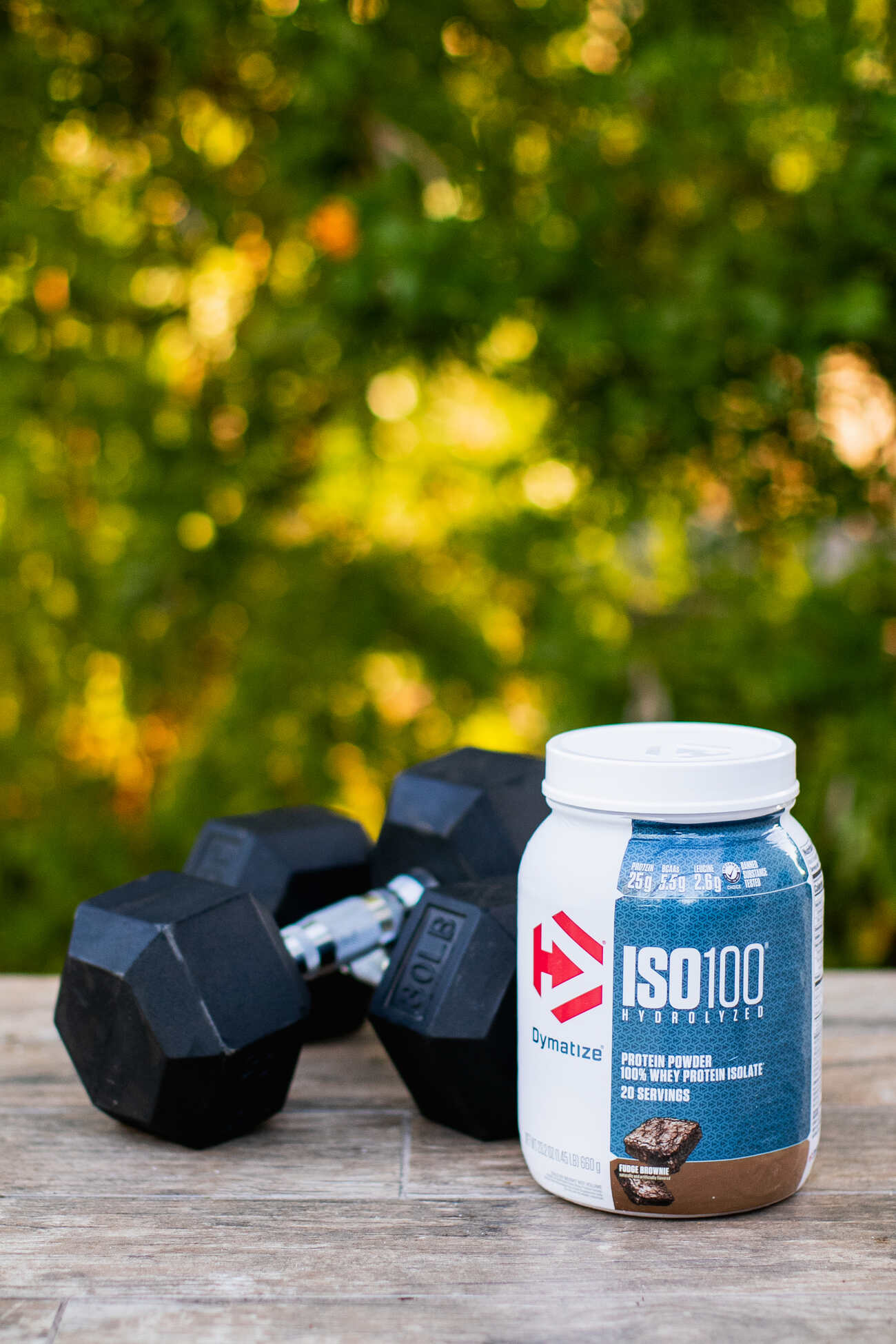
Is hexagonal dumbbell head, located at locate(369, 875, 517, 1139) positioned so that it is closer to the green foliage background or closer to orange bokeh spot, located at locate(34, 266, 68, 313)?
the green foliage background

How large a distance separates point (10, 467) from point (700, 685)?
39.4 inches

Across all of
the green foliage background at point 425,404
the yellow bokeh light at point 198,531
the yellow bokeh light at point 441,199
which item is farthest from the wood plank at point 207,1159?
the yellow bokeh light at point 198,531

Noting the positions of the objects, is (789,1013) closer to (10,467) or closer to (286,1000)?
(286,1000)

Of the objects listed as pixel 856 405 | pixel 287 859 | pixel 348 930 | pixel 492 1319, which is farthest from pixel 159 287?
pixel 492 1319

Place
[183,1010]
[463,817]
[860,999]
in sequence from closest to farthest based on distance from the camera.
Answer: [183,1010] → [463,817] → [860,999]

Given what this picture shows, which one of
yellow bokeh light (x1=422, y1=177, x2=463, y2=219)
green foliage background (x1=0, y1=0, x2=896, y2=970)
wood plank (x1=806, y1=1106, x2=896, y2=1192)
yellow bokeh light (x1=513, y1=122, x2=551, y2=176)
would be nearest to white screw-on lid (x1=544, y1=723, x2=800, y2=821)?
wood plank (x1=806, y1=1106, x2=896, y2=1192)

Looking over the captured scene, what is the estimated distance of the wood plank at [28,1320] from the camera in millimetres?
549

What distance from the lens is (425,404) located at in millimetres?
1832

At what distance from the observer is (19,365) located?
5.58 feet

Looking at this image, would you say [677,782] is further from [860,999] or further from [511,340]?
[511,340]

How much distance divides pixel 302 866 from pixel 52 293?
126 centimetres

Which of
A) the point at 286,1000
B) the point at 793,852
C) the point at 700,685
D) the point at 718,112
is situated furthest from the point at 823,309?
the point at 286,1000

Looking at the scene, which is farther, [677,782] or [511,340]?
[511,340]

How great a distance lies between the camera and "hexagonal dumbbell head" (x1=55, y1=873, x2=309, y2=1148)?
69 centimetres
